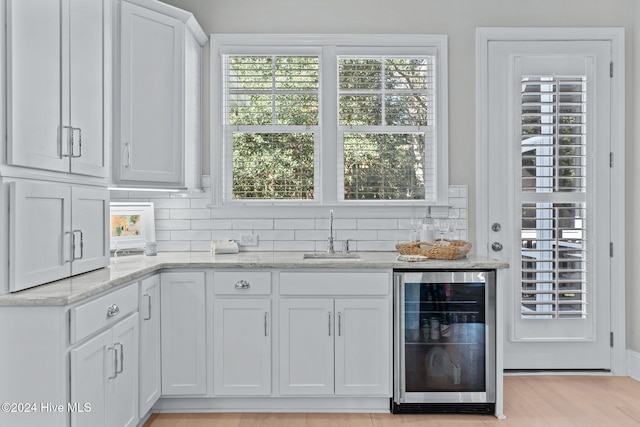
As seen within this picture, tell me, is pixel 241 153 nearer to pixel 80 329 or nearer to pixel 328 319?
pixel 328 319

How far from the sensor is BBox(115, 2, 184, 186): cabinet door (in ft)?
8.95

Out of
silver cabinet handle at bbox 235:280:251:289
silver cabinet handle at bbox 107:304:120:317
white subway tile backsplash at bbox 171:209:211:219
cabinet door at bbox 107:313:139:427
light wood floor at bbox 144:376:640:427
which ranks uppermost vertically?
white subway tile backsplash at bbox 171:209:211:219

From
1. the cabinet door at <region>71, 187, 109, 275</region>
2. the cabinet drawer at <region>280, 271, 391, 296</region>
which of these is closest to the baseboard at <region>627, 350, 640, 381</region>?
the cabinet drawer at <region>280, 271, 391, 296</region>

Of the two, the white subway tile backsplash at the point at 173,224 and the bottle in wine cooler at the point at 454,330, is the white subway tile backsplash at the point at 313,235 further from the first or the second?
the bottle in wine cooler at the point at 454,330

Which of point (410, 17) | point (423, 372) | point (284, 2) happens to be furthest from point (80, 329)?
point (410, 17)

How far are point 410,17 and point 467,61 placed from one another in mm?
536

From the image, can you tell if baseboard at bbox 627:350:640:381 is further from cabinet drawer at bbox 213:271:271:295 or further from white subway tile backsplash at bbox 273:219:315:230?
cabinet drawer at bbox 213:271:271:295

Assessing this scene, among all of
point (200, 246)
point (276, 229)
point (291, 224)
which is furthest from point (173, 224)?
point (291, 224)

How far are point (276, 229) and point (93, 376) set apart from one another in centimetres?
173

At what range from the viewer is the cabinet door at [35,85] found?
179 centimetres

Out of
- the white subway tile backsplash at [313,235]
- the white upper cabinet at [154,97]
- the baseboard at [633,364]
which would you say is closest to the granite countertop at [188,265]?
the white subway tile backsplash at [313,235]

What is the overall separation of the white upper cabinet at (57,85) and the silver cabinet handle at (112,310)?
2.17 feet

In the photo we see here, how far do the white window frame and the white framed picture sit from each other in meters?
0.48

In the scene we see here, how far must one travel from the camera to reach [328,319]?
110 inches
